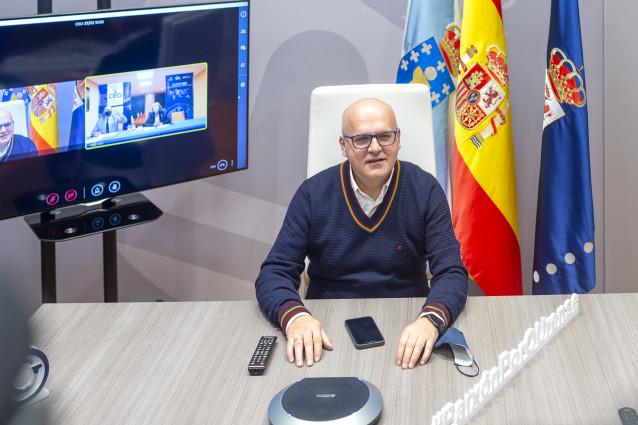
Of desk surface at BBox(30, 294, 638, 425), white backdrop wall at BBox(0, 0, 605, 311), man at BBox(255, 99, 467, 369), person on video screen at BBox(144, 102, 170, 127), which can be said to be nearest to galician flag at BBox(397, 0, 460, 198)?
white backdrop wall at BBox(0, 0, 605, 311)

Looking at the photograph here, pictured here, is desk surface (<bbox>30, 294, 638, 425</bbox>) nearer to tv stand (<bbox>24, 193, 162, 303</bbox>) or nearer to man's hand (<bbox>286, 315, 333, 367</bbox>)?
man's hand (<bbox>286, 315, 333, 367</bbox>)

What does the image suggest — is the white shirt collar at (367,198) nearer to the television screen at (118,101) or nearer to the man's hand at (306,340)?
the man's hand at (306,340)

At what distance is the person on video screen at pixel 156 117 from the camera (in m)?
2.42

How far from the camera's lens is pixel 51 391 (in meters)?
1.46

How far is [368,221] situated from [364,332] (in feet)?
1.56

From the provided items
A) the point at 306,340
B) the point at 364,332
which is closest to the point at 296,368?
the point at 306,340

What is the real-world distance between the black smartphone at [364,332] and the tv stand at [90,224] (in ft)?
3.28

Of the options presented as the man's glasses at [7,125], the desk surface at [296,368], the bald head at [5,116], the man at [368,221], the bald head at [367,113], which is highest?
the bald head at [367,113]

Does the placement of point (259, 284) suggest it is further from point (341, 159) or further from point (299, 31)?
point (299, 31)

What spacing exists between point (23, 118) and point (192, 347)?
3.18 feet

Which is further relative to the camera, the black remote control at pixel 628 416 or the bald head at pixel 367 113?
the bald head at pixel 367 113

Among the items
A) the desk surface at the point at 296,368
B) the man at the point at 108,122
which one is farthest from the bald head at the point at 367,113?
the man at the point at 108,122

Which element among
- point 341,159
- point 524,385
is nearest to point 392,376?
point 524,385

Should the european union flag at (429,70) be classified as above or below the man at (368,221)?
above
